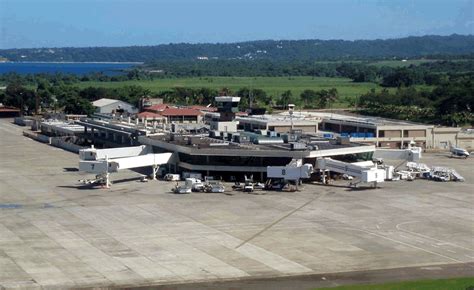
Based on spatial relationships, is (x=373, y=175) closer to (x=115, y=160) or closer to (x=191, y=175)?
(x=191, y=175)

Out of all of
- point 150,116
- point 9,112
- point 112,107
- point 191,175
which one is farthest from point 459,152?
point 9,112

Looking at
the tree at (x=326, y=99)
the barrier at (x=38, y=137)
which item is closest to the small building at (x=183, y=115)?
the barrier at (x=38, y=137)

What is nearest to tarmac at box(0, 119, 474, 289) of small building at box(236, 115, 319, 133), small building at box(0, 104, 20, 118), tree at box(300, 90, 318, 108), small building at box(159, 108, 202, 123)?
small building at box(236, 115, 319, 133)

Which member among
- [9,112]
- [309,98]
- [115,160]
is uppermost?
[309,98]

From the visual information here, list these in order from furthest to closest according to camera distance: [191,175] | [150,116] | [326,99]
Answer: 1. [326,99]
2. [150,116]
3. [191,175]

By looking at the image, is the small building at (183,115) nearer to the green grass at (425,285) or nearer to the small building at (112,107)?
the small building at (112,107)

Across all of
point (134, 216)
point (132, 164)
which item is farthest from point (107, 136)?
point (134, 216)

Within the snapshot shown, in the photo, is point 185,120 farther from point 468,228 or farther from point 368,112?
point 468,228
